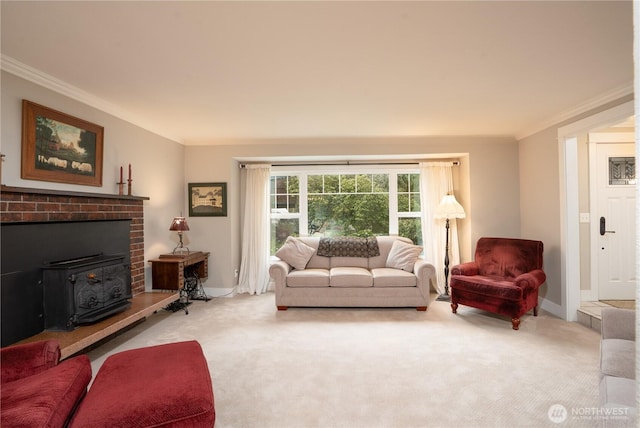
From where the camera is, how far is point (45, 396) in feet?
4.22

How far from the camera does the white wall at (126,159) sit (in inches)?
86.4

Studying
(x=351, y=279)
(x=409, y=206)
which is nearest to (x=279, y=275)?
(x=351, y=279)

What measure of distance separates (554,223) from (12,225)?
531 cm

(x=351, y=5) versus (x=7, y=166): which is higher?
(x=351, y=5)

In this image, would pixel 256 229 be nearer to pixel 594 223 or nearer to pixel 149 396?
pixel 149 396

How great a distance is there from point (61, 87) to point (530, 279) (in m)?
4.96

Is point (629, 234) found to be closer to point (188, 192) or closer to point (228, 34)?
point (228, 34)

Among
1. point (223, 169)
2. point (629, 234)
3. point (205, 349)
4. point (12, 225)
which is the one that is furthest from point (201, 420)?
point (629, 234)

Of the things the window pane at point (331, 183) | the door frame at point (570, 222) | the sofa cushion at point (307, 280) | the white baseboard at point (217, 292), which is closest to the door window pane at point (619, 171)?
the door frame at point (570, 222)

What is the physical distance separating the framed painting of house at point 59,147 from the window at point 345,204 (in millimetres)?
2588

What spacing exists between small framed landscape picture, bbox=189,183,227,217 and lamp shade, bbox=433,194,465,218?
324 cm

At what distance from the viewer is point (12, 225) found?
2.15 metres

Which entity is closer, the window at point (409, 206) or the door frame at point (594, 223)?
the door frame at point (594, 223)

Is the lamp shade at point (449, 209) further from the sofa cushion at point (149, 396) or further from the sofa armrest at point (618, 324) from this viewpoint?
the sofa cushion at point (149, 396)
